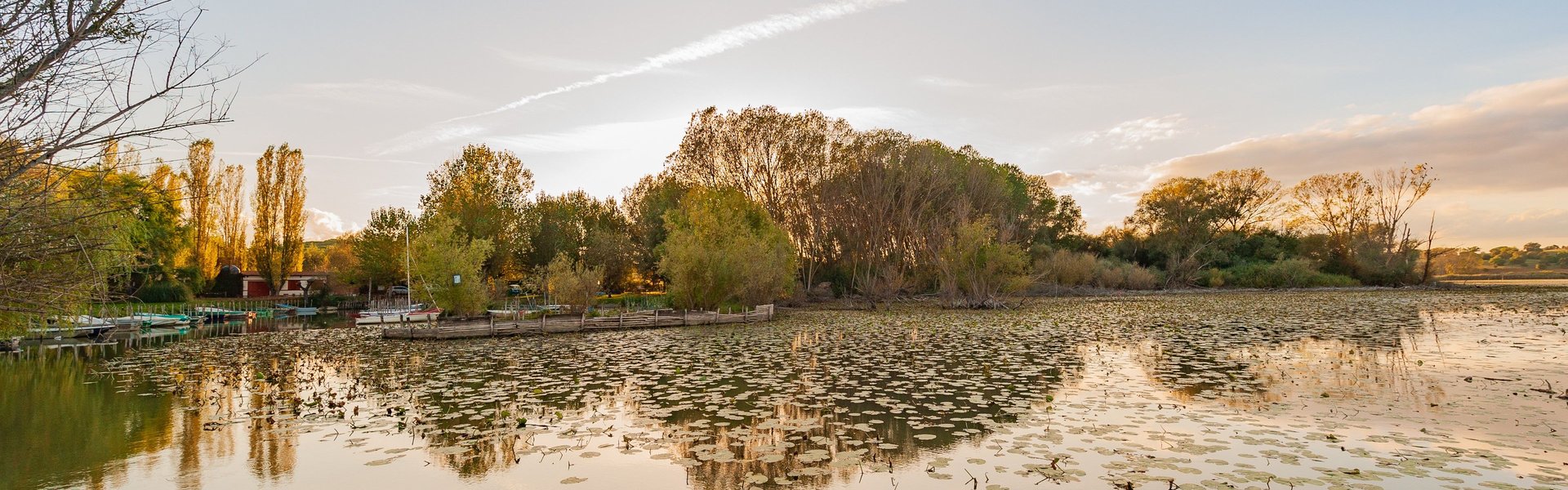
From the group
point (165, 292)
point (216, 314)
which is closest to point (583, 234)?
point (216, 314)

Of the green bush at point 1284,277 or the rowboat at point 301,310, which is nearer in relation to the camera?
the rowboat at point 301,310

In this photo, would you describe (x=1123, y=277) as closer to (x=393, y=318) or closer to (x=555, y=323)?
(x=555, y=323)

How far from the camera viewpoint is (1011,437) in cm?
→ 849

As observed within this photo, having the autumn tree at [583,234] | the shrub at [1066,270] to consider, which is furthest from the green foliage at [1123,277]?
the autumn tree at [583,234]

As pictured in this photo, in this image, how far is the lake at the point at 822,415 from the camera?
727 cm

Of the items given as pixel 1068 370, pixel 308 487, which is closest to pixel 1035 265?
pixel 1068 370

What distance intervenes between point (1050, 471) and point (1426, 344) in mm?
16060

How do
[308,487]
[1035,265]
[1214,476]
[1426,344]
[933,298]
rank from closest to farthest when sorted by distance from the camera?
[1214,476], [308,487], [1426,344], [933,298], [1035,265]

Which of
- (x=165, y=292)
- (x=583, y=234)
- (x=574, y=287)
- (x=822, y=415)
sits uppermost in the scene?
(x=583, y=234)

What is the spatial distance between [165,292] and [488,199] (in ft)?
63.4

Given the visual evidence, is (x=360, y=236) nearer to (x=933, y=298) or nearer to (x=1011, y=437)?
A: (x=933, y=298)

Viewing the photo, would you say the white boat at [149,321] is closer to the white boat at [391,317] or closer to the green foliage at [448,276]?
the white boat at [391,317]

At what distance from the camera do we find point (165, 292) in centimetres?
4544

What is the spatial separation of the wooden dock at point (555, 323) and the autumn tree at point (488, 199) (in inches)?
889
